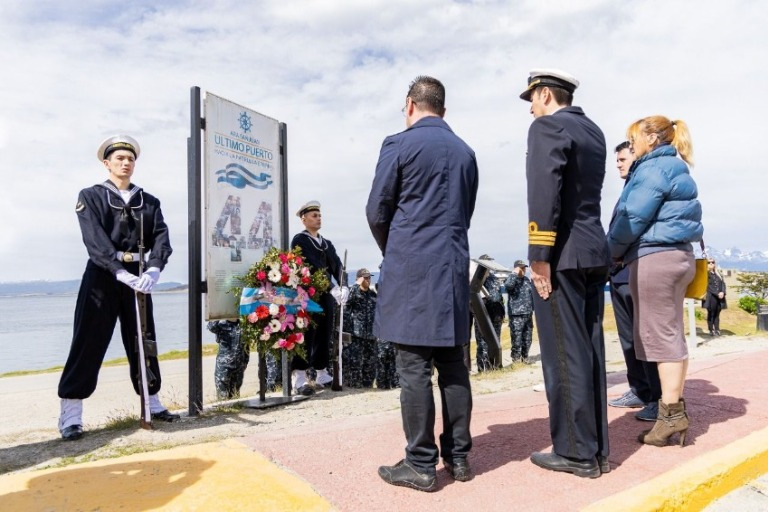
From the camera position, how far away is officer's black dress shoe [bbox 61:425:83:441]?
14.8ft

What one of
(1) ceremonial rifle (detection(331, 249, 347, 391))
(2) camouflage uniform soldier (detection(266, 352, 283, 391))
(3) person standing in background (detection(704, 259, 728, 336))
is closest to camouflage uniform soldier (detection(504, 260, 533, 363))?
(2) camouflage uniform soldier (detection(266, 352, 283, 391))

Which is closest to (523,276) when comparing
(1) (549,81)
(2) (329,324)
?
(2) (329,324)

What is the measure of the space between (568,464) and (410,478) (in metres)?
0.86

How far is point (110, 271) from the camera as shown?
457cm

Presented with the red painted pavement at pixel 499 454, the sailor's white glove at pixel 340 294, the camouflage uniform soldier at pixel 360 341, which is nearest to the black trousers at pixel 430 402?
the red painted pavement at pixel 499 454

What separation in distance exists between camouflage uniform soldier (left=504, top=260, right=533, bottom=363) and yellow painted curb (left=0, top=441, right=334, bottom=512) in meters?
9.33

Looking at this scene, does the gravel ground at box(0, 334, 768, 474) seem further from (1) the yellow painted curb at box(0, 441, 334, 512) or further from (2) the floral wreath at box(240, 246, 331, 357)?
(1) the yellow painted curb at box(0, 441, 334, 512)

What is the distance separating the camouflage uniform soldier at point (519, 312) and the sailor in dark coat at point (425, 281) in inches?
357

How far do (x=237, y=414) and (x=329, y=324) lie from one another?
6.14 ft

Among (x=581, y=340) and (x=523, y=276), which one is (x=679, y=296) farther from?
(x=523, y=276)

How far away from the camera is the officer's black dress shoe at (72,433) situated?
4.52 m

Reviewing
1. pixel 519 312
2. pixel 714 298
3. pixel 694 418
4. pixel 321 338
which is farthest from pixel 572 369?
pixel 714 298

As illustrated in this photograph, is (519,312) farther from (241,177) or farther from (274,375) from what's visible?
(241,177)

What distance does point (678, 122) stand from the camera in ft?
13.4
